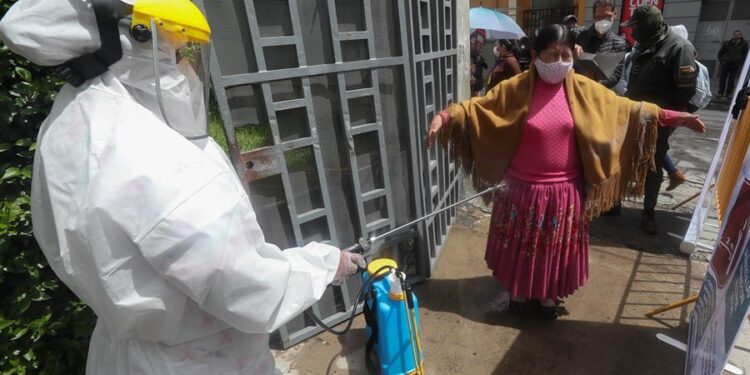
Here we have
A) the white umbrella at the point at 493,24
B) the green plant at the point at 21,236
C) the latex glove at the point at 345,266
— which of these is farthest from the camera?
the white umbrella at the point at 493,24

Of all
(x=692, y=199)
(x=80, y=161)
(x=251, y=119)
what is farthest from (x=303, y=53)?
(x=692, y=199)

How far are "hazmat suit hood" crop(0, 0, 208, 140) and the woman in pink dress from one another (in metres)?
1.48

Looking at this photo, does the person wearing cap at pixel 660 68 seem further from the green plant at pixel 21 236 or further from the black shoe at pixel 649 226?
the green plant at pixel 21 236

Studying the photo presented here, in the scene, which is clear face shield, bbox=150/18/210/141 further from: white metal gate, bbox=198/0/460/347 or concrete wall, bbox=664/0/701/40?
concrete wall, bbox=664/0/701/40

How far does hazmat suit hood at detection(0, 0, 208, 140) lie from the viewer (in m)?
0.94

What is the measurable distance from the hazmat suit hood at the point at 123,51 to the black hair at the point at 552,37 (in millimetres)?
1699

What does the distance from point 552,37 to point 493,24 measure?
6.27 meters

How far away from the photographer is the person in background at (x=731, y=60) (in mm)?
9289

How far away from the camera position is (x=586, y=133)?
211cm

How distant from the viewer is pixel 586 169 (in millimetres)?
2211

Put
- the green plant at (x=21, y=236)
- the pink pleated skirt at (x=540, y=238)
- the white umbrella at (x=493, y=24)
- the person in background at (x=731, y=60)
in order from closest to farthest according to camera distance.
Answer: the green plant at (x=21, y=236) < the pink pleated skirt at (x=540, y=238) < the white umbrella at (x=493, y=24) < the person in background at (x=731, y=60)

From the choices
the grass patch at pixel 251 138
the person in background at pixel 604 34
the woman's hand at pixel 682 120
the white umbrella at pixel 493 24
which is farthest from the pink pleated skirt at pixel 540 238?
the white umbrella at pixel 493 24

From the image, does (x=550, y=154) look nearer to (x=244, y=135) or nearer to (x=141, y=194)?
(x=244, y=135)

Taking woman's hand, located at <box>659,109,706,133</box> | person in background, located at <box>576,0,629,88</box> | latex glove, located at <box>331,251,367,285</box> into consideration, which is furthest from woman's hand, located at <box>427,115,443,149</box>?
person in background, located at <box>576,0,629,88</box>
